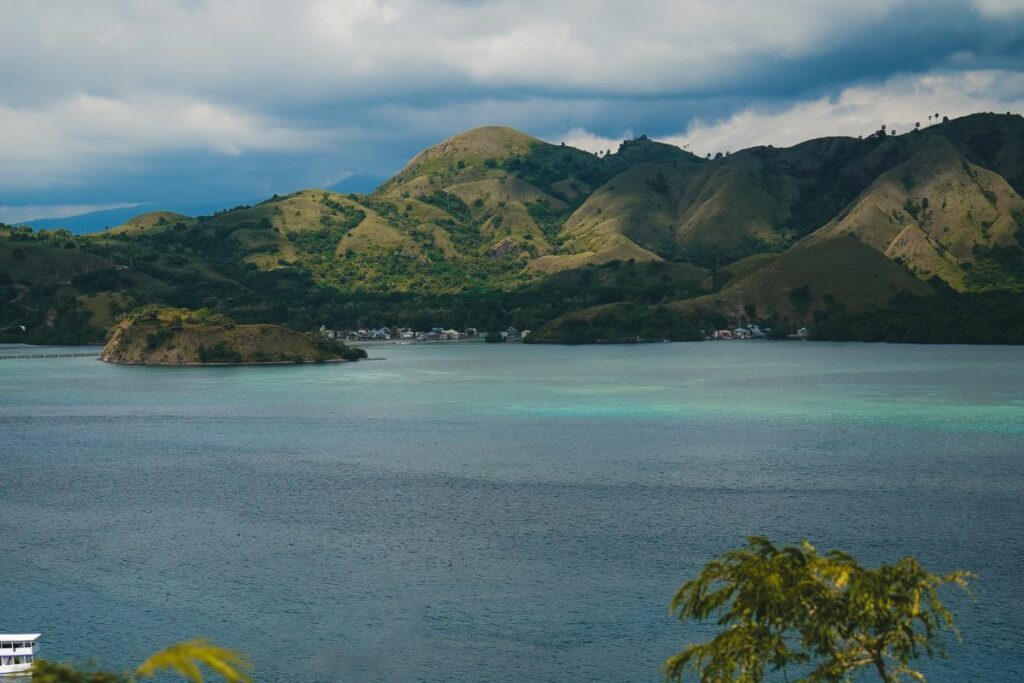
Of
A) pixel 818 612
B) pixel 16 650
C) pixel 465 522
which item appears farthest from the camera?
pixel 465 522

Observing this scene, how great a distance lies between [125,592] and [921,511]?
58863 mm

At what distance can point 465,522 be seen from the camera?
8219cm

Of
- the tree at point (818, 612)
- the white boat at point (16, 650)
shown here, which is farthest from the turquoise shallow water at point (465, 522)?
the tree at point (818, 612)

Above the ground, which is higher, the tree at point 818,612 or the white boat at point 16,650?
the tree at point 818,612

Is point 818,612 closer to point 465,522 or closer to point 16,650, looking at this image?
point 16,650

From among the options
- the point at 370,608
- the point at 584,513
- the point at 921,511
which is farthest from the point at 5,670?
the point at 921,511

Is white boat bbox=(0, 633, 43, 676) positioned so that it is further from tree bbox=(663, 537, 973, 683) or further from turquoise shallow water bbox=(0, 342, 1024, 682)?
tree bbox=(663, 537, 973, 683)

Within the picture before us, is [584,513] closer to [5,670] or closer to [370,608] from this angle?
[370,608]

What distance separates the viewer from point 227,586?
6494cm

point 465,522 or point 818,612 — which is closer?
point 818,612

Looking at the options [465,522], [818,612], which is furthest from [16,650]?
[818,612]

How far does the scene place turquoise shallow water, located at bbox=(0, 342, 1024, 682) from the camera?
55.0 meters

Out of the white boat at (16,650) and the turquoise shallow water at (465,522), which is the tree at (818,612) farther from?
the white boat at (16,650)

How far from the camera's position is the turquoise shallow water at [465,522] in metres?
55.0
